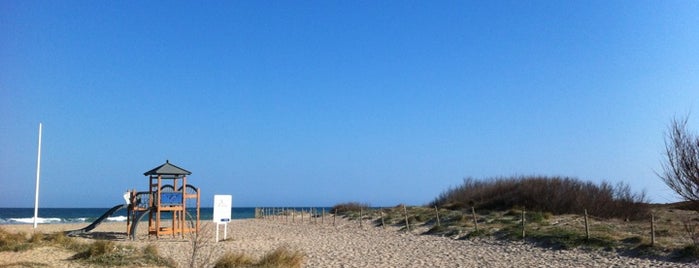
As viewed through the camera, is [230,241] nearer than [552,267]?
No

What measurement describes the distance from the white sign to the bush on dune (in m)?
15.9

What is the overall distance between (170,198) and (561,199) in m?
19.3

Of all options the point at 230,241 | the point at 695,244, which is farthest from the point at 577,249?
the point at 230,241

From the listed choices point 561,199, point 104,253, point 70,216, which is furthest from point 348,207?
point 70,216

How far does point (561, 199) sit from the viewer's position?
30.1 metres

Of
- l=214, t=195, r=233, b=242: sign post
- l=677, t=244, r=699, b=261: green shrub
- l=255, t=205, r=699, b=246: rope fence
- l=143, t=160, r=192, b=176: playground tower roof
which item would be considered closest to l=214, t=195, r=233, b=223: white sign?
l=214, t=195, r=233, b=242: sign post

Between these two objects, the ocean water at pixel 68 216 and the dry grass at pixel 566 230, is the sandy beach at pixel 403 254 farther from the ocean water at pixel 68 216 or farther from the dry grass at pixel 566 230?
the ocean water at pixel 68 216

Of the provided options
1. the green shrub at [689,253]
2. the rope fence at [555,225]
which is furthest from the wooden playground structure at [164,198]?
the green shrub at [689,253]

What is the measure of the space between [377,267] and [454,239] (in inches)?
312

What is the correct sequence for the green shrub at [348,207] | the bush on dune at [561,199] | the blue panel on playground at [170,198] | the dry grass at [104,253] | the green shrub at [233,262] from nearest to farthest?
the green shrub at [233,262]
the dry grass at [104,253]
the blue panel on playground at [170,198]
the bush on dune at [561,199]
the green shrub at [348,207]

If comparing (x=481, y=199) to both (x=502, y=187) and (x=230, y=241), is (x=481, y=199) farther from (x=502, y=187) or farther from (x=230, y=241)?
(x=230, y=241)

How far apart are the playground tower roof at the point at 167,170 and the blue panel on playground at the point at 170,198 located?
0.82 meters

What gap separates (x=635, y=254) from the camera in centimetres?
1528

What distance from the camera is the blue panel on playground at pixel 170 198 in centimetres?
2159
